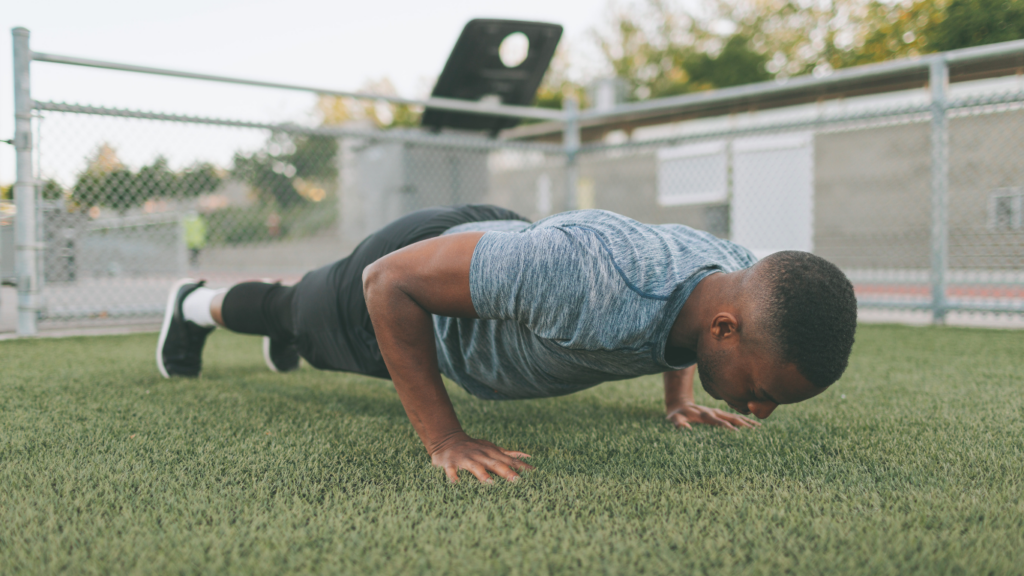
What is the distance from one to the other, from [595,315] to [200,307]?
1.91 m

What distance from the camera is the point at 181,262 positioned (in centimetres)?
489

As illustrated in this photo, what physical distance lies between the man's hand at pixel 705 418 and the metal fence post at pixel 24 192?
382cm

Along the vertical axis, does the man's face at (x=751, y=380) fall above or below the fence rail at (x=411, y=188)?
below

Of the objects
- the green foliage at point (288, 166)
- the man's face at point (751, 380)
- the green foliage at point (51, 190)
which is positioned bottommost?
the man's face at point (751, 380)

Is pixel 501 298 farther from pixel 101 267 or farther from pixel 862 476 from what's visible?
pixel 101 267

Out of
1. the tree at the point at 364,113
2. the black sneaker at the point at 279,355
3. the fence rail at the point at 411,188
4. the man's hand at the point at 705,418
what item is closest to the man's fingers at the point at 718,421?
the man's hand at the point at 705,418

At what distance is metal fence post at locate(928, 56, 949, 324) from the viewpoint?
4.11 metres

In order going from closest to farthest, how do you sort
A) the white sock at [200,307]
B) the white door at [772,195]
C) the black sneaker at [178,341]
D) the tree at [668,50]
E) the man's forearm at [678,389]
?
the man's forearm at [678,389], the white sock at [200,307], the black sneaker at [178,341], the white door at [772,195], the tree at [668,50]

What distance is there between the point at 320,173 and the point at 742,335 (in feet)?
15.2

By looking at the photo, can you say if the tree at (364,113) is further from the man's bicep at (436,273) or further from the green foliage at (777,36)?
the man's bicep at (436,273)

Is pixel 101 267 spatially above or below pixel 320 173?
below

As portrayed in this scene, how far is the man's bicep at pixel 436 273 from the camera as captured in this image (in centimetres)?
139

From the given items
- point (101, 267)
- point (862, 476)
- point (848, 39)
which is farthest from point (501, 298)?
point (848, 39)

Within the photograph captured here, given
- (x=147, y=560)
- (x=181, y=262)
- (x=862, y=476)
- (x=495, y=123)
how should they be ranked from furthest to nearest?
(x=495, y=123), (x=181, y=262), (x=862, y=476), (x=147, y=560)
